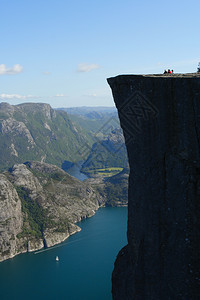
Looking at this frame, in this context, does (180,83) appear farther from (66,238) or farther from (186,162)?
(66,238)

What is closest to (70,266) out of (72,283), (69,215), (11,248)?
(72,283)

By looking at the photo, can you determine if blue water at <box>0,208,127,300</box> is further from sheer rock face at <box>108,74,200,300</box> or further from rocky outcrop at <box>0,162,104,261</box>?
sheer rock face at <box>108,74,200,300</box>

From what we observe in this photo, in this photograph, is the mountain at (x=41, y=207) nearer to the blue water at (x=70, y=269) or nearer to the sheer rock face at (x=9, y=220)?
the sheer rock face at (x=9, y=220)

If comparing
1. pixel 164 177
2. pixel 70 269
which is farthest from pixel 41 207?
pixel 164 177

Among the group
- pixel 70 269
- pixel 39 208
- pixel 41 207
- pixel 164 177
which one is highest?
pixel 164 177

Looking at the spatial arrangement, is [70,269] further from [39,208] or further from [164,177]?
[164,177]

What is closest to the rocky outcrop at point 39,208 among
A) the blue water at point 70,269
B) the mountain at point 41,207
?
the mountain at point 41,207
